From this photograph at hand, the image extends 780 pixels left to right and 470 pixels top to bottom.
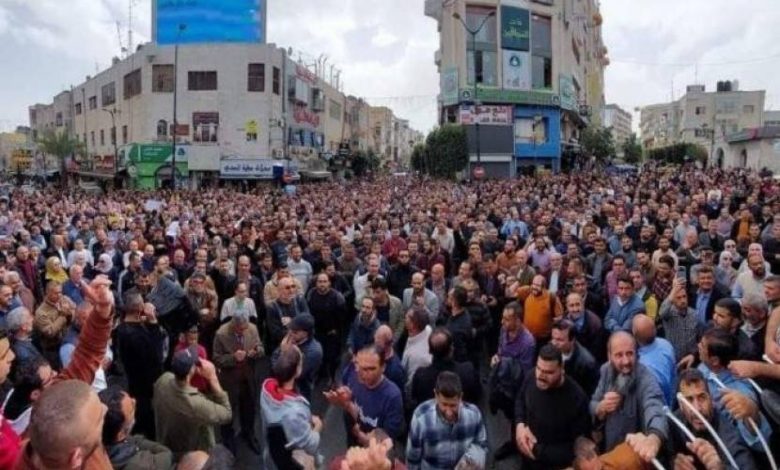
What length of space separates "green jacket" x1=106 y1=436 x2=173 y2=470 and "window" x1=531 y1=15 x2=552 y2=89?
54.3 meters

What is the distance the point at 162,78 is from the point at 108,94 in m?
10.1

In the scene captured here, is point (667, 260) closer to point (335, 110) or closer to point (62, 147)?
point (62, 147)

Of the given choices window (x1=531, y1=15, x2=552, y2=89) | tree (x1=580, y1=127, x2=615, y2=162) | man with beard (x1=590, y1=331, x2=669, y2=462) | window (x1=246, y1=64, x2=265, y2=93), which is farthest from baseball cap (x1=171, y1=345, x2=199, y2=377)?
tree (x1=580, y1=127, x2=615, y2=162)

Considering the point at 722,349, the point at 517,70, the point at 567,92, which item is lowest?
the point at 722,349

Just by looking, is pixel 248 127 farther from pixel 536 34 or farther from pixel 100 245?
pixel 100 245

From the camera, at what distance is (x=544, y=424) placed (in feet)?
13.6

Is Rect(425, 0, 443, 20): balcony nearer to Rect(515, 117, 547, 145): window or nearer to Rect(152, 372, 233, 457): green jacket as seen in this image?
Rect(515, 117, 547, 145): window

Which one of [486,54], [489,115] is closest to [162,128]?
[489,115]

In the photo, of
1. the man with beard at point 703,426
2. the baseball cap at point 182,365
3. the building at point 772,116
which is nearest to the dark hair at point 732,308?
the man with beard at point 703,426

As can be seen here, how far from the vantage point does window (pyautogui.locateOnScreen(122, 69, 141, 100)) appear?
4854 centimetres

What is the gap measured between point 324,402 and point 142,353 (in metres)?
2.39

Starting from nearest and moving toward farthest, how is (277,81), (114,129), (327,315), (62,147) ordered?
(327,315) → (277,81) → (114,129) → (62,147)

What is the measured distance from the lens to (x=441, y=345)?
503 centimetres

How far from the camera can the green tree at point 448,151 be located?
4756 cm
